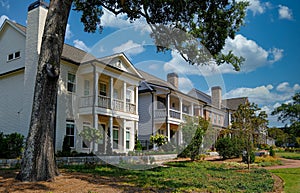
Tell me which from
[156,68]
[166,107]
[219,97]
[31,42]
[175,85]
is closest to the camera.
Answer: [156,68]

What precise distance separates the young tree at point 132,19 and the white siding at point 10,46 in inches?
260

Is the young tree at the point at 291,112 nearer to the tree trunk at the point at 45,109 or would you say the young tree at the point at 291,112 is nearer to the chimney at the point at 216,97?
the chimney at the point at 216,97

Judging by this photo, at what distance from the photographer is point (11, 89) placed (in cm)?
1873

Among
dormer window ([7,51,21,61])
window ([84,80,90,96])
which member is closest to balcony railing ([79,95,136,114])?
window ([84,80,90,96])

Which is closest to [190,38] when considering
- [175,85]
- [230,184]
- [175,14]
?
[175,14]

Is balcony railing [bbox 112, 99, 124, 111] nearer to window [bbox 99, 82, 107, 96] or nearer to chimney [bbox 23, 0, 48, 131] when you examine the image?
window [bbox 99, 82, 107, 96]

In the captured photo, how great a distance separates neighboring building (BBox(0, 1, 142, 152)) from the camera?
1742 centimetres

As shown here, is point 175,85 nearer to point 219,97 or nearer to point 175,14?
point 219,97

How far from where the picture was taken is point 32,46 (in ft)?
57.4

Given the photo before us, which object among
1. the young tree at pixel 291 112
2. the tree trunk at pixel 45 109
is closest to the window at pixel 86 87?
the tree trunk at pixel 45 109

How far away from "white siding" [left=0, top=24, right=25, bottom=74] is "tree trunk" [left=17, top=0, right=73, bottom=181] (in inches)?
419

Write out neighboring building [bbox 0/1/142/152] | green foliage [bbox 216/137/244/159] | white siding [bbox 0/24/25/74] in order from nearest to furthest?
1. neighboring building [bbox 0/1/142/152]
2. white siding [bbox 0/24/25/74]
3. green foliage [bbox 216/137/244/159]

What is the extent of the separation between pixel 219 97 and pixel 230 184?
3413 cm

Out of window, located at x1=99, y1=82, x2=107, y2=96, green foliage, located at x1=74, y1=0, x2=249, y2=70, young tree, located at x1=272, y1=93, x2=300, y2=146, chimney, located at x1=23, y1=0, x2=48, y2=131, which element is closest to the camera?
green foliage, located at x1=74, y1=0, x2=249, y2=70
